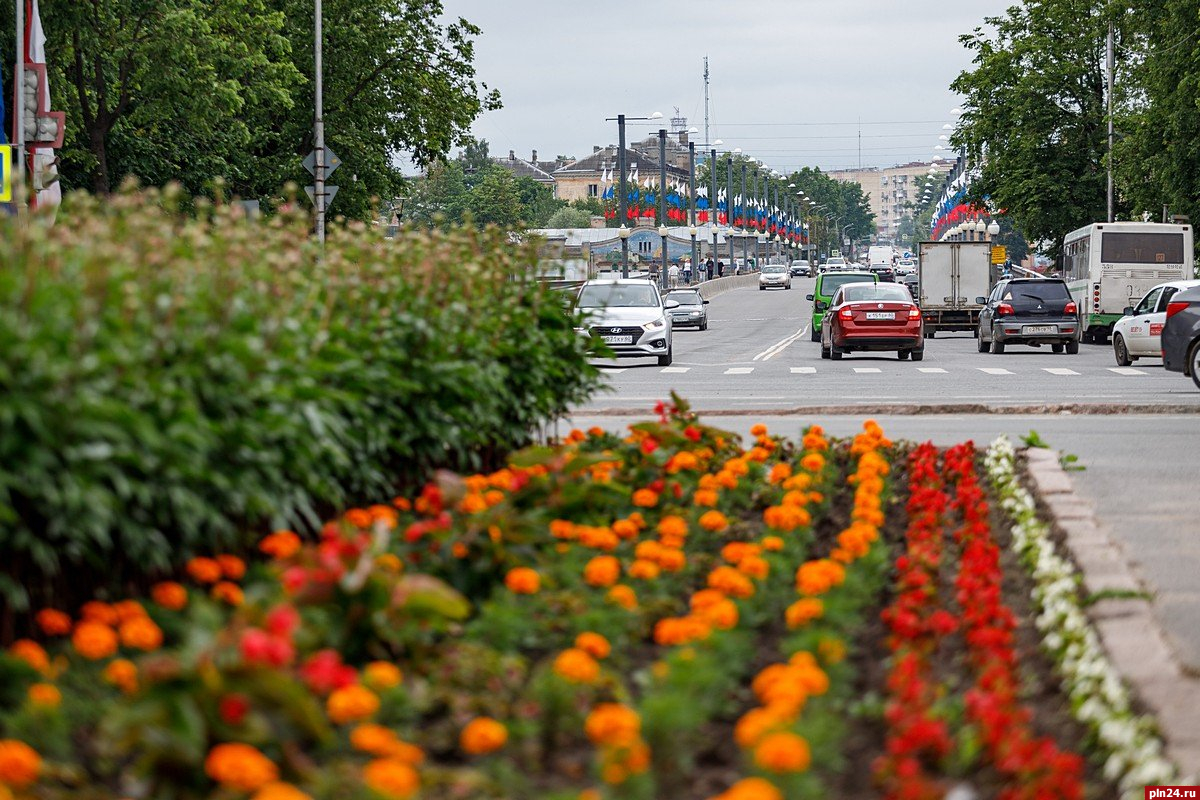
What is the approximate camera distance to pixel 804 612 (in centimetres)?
510

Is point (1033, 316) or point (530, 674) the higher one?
point (530, 674)

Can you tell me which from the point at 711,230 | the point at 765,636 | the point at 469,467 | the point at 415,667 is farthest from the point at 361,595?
the point at 711,230

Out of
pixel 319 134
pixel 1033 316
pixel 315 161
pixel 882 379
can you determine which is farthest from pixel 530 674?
pixel 319 134

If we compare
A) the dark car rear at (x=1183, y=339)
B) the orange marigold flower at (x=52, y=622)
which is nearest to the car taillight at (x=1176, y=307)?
the dark car rear at (x=1183, y=339)

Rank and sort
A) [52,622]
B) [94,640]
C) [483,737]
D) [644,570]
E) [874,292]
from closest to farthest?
[483,737] < [94,640] < [52,622] < [644,570] < [874,292]

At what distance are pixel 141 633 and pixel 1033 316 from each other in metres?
36.4

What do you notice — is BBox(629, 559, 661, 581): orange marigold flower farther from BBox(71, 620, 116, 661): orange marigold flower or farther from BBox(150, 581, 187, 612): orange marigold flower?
BBox(71, 620, 116, 661): orange marigold flower

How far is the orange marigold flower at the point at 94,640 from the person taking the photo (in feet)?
14.3

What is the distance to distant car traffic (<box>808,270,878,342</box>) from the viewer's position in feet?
149

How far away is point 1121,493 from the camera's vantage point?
35.8ft

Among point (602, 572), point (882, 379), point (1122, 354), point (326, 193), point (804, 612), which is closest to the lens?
point (804, 612)

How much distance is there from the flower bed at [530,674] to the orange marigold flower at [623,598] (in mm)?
46

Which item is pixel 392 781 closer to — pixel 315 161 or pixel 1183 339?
pixel 1183 339

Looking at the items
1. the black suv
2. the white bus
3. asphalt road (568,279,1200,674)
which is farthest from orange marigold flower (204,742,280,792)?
the white bus
